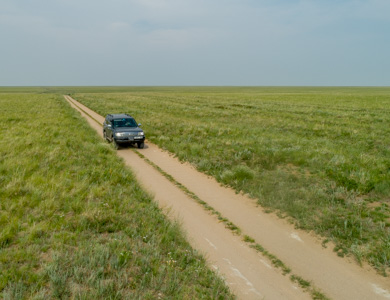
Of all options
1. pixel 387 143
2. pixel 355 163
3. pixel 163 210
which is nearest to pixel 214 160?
pixel 163 210

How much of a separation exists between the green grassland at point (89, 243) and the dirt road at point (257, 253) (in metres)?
0.50

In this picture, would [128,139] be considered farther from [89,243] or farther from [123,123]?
[89,243]

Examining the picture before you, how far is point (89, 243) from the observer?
5.54 meters

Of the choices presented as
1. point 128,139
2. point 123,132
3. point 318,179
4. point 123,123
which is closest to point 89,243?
point 318,179

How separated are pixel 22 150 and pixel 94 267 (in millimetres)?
11136

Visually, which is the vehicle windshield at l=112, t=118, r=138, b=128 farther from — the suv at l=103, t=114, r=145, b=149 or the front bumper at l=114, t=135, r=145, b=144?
the front bumper at l=114, t=135, r=145, b=144

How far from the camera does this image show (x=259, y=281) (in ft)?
16.0

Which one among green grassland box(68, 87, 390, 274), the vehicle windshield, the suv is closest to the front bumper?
the suv

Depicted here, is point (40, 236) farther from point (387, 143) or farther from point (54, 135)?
point (387, 143)

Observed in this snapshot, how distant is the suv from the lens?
15.2 metres

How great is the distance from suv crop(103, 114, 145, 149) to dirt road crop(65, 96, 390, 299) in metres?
6.50

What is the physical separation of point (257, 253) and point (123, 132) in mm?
11520

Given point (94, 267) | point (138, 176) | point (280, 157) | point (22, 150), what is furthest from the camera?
point (22, 150)

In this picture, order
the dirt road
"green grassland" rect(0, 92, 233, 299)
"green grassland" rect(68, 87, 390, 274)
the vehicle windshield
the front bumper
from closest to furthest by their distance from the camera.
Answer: "green grassland" rect(0, 92, 233, 299)
the dirt road
"green grassland" rect(68, 87, 390, 274)
the front bumper
the vehicle windshield
